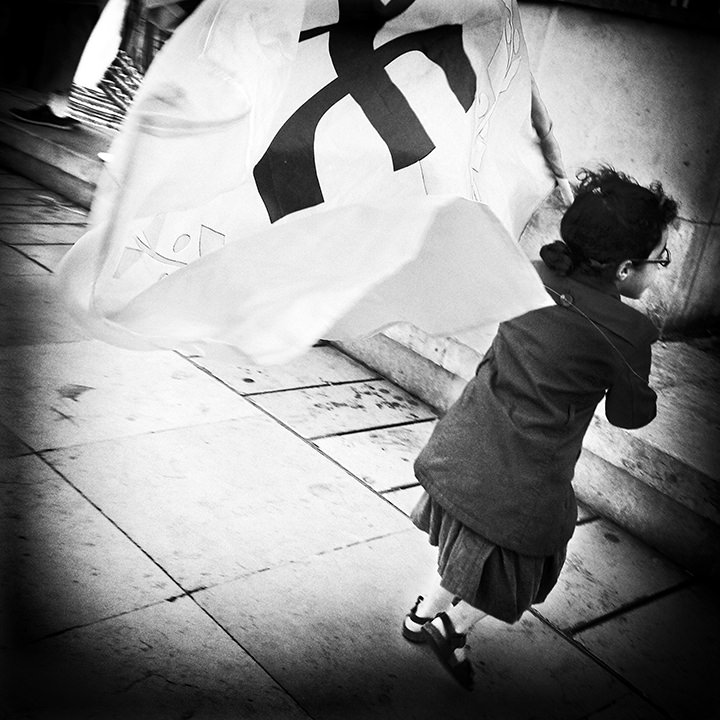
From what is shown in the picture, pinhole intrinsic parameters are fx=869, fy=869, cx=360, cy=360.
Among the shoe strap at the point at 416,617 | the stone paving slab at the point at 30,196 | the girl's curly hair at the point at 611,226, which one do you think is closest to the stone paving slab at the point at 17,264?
the stone paving slab at the point at 30,196

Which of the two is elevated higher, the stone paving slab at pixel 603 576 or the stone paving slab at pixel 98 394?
the stone paving slab at pixel 98 394

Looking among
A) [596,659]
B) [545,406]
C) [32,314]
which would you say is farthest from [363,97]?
[32,314]

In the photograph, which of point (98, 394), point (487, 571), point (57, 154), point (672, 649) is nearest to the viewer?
point (487, 571)

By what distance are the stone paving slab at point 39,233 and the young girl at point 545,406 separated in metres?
3.76

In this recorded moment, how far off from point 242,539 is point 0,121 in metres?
5.69

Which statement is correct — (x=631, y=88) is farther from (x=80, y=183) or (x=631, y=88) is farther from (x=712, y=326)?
(x=80, y=183)

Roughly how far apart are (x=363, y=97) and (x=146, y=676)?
140cm

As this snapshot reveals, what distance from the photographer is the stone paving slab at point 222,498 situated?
101 inches

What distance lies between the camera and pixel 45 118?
7.28 meters

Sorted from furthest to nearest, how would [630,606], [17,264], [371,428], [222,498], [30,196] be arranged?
[30,196]
[17,264]
[371,428]
[222,498]
[630,606]

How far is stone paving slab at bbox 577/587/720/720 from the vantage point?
2.37m

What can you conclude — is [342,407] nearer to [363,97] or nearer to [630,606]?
[630,606]

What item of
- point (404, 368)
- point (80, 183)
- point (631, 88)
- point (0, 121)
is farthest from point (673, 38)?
point (0, 121)

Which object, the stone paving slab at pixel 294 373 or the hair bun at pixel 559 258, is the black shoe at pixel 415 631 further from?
the stone paving slab at pixel 294 373
